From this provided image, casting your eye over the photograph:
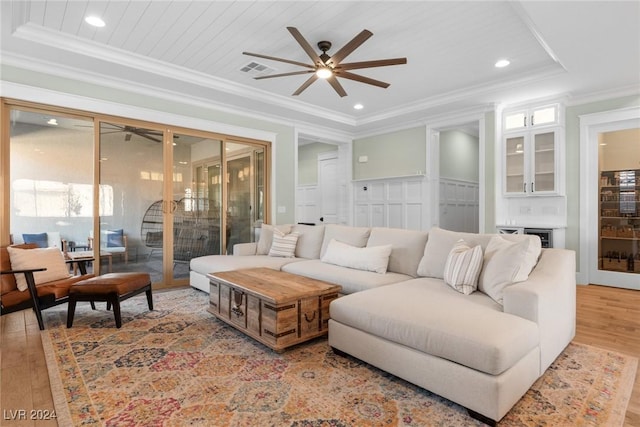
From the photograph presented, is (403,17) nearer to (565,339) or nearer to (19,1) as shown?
(565,339)

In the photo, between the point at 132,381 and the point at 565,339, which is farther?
the point at 565,339

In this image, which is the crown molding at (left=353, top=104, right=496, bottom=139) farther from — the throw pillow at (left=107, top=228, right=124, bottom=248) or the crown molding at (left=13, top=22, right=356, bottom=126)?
the throw pillow at (left=107, top=228, right=124, bottom=248)

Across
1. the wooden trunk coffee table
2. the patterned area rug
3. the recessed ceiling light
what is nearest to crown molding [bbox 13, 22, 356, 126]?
the recessed ceiling light

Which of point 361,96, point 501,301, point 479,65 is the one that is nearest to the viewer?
point 501,301

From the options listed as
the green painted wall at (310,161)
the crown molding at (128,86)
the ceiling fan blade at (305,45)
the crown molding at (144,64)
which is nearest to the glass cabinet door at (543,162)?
the crown molding at (144,64)

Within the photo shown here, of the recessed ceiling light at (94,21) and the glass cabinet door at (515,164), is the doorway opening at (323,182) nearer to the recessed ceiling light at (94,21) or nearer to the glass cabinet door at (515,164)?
the glass cabinet door at (515,164)

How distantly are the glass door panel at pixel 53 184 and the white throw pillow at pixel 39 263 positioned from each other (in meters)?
1.10

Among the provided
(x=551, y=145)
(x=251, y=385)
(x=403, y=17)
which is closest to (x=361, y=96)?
(x=403, y=17)

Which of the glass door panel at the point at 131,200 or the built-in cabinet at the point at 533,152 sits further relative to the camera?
the built-in cabinet at the point at 533,152

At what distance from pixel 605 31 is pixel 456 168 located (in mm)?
4036

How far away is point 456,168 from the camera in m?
7.00

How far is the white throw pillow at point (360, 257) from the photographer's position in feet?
11.0

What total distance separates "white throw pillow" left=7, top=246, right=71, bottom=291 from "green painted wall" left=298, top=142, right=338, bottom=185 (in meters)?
5.83

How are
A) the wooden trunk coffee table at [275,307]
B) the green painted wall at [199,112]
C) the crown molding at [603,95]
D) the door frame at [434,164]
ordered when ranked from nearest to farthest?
1. the wooden trunk coffee table at [275,307]
2. the green painted wall at [199,112]
3. the crown molding at [603,95]
4. the door frame at [434,164]
